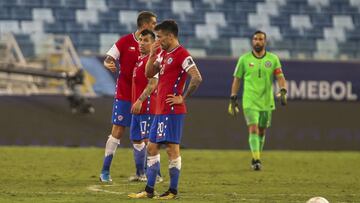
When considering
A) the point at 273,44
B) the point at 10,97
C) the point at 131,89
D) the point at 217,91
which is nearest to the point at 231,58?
the point at 217,91

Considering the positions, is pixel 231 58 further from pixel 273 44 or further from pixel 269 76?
pixel 269 76

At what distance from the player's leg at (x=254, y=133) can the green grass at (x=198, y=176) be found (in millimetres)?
309

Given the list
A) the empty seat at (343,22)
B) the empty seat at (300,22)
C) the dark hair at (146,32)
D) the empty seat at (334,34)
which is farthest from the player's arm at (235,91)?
the empty seat at (343,22)

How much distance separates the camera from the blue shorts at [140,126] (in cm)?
1319

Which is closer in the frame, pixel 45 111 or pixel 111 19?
pixel 45 111

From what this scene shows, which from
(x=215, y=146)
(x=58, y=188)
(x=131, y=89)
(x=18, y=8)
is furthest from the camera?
(x=18, y=8)

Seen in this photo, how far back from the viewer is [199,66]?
77.0ft

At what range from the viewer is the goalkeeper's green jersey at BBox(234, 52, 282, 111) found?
57.3 ft

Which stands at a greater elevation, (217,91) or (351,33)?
(351,33)

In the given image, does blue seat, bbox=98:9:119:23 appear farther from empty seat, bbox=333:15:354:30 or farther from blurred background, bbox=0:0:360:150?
empty seat, bbox=333:15:354:30

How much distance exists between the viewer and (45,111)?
22328 mm

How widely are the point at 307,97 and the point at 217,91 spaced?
222cm

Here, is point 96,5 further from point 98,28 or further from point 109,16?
point 98,28

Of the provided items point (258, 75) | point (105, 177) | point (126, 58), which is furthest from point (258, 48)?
point (105, 177)
